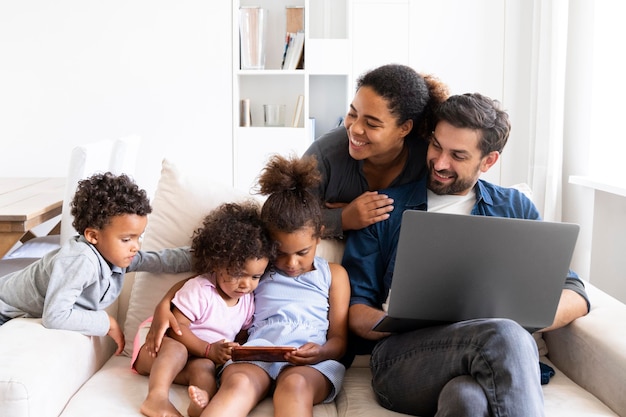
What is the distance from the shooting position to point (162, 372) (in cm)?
180

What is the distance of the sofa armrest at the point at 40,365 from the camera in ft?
5.13

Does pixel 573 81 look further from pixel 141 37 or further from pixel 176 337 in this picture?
pixel 176 337

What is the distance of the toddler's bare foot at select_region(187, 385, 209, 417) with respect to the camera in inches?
67.1

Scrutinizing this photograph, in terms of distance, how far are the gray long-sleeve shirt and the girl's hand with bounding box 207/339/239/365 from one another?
269 mm

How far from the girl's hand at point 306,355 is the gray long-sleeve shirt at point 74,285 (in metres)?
0.42

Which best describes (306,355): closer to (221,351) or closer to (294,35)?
(221,351)

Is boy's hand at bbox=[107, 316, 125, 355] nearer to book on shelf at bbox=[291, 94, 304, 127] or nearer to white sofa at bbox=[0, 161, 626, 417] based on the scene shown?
white sofa at bbox=[0, 161, 626, 417]

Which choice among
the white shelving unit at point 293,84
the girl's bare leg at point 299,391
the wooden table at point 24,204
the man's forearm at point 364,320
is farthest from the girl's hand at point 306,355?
the white shelving unit at point 293,84

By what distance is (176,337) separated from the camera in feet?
6.29

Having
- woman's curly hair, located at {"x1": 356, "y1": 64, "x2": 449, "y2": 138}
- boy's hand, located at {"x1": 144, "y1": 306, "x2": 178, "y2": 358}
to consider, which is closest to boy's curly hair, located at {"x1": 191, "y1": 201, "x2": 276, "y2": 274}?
boy's hand, located at {"x1": 144, "y1": 306, "x2": 178, "y2": 358}

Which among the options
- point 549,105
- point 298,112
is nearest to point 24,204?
point 298,112

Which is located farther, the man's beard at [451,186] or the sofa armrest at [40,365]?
the man's beard at [451,186]

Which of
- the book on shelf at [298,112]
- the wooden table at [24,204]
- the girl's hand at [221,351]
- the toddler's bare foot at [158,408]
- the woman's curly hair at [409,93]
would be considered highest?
the woman's curly hair at [409,93]

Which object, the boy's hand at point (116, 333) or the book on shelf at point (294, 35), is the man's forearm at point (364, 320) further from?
the book on shelf at point (294, 35)
